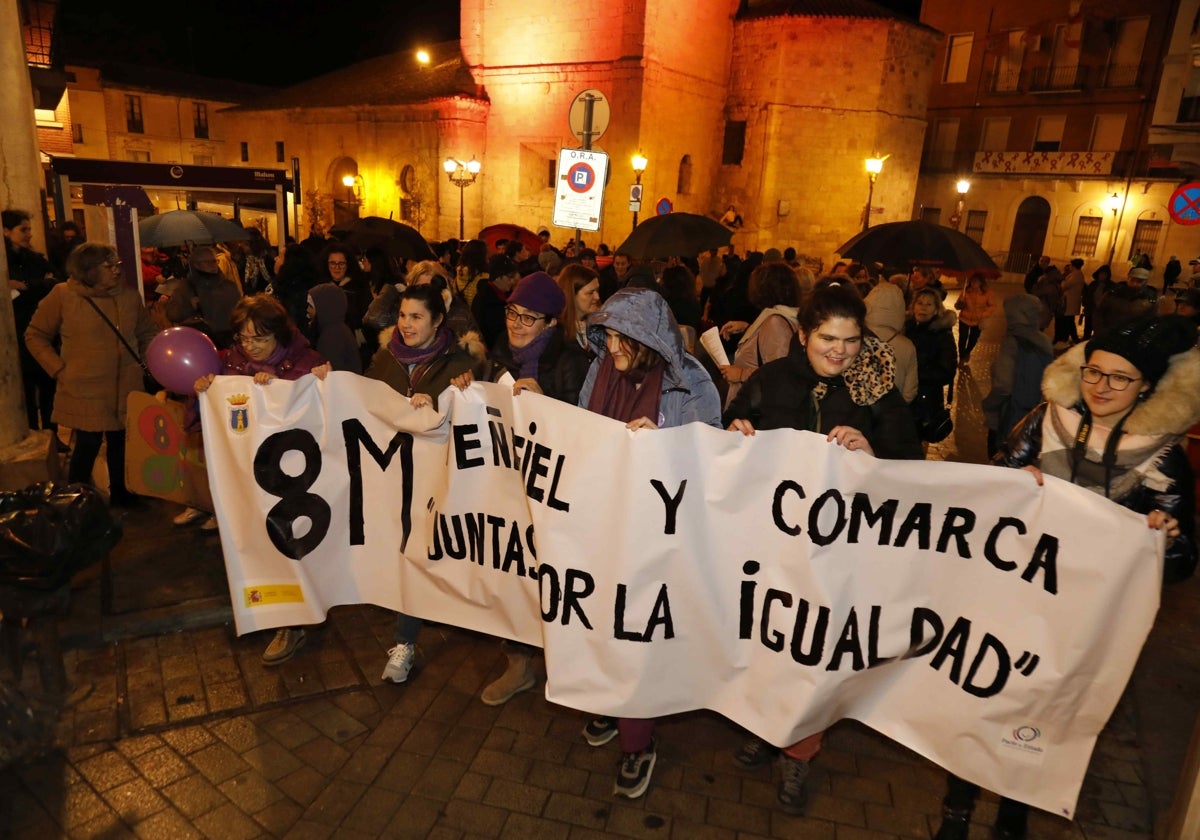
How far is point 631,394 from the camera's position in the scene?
11.4 feet

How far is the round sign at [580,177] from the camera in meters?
7.56

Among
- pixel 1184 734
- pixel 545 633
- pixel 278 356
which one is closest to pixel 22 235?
pixel 278 356

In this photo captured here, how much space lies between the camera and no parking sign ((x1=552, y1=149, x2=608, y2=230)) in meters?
7.51

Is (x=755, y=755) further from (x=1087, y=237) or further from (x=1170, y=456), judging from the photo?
(x=1087, y=237)

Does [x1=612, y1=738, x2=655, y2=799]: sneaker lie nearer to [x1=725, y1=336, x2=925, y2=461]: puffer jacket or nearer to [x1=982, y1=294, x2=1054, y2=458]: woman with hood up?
[x1=725, y1=336, x2=925, y2=461]: puffer jacket

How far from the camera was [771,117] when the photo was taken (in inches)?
1135

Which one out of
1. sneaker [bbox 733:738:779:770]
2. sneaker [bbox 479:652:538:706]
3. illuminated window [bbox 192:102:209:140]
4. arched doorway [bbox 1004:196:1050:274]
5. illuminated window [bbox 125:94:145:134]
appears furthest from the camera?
illuminated window [bbox 192:102:209:140]

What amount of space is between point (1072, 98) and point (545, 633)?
4214 cm

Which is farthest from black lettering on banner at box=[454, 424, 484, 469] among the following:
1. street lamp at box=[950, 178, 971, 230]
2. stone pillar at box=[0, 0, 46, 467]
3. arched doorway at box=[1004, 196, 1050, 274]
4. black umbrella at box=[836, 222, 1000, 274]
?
arched doorway at box=[1004, 196, 1050, 274]

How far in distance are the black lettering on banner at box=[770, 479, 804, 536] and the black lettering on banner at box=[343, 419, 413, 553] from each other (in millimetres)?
1613

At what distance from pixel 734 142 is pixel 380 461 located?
95.5 ft

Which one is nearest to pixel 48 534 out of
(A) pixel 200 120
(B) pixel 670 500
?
(B) pixel 670 500

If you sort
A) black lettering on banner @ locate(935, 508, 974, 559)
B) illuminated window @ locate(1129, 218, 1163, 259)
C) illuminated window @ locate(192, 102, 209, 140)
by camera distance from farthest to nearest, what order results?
illuminated window @ locate(192, 102, 209, 140) → illuminated window @ locate(1129, 218, 1163, 259) → black lettering on banner @ locate(935, 508, 974, 559)

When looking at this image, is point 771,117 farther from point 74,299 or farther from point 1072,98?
point 74,299
